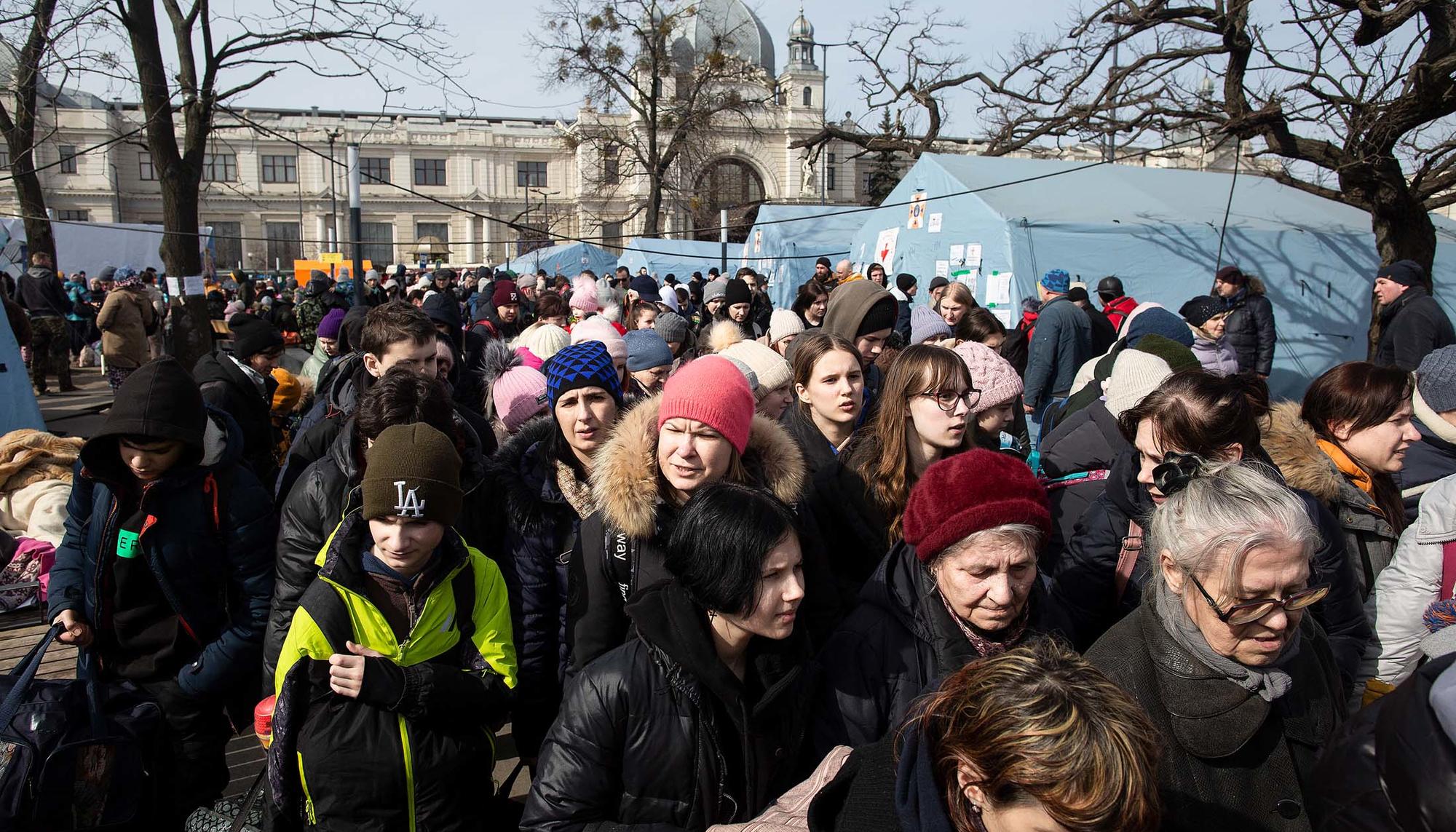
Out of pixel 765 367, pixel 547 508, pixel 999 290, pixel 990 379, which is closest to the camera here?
pixel 547 508

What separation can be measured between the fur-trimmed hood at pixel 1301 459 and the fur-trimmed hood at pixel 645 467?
1.40 metres

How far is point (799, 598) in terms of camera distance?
1.91 meters

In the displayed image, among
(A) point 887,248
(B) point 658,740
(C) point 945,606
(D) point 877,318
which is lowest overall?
(B) point 658,740

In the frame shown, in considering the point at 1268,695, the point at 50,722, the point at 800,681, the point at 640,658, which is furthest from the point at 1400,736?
the point at 50,722

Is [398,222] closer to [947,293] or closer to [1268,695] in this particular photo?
[947,293]

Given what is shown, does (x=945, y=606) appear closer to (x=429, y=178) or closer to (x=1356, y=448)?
(x=1356, y=448)

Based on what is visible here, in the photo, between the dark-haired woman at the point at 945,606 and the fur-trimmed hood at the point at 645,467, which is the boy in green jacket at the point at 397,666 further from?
the dark-haired woman at the point at 945,606

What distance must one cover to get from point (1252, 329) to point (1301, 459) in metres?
6.34

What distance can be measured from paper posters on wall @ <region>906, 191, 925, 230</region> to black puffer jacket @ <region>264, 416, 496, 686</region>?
10528mm

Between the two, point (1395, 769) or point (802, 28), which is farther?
point (802, 28)

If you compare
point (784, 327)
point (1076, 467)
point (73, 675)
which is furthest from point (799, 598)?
point (784, 327)

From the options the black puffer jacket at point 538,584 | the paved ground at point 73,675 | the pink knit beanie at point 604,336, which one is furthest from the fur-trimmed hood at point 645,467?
the pink knit beanie at point 604,336

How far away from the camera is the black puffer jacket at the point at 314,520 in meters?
2.59

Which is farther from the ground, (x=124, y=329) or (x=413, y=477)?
(x=124, y=329)
